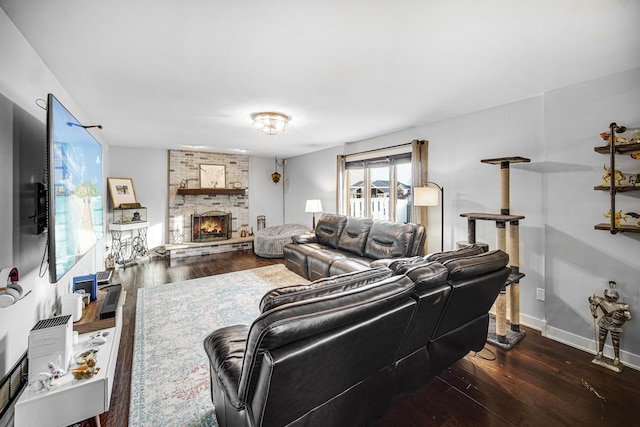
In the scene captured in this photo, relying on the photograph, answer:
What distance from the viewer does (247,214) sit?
7.44 meters

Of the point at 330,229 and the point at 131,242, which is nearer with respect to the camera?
the point at 330,229

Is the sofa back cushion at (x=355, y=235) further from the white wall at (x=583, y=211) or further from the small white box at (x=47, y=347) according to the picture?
the small white box at (x=47, y=347)

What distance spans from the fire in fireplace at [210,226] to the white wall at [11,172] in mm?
4615

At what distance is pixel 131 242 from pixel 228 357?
18.3 ft

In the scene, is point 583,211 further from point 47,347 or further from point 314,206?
point 314,206

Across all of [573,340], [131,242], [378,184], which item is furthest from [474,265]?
[131,242]

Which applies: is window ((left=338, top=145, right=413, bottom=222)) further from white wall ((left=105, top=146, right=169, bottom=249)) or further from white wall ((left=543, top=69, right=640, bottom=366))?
white wall ((left=105, top=146, right=169, bottom=249))

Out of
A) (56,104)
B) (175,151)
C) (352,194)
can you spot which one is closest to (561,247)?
(352,194)

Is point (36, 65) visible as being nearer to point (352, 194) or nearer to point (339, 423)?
point (339, 423)

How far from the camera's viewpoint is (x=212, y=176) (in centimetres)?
685

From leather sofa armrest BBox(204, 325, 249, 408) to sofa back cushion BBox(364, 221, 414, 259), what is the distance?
2.54 m

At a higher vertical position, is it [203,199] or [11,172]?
[203,199]

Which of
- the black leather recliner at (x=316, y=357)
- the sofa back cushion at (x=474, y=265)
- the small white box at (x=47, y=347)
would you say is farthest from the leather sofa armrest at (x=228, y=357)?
the sofa back cushion at (x=474, y=265)

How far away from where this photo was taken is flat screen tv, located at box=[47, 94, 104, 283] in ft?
5.02
